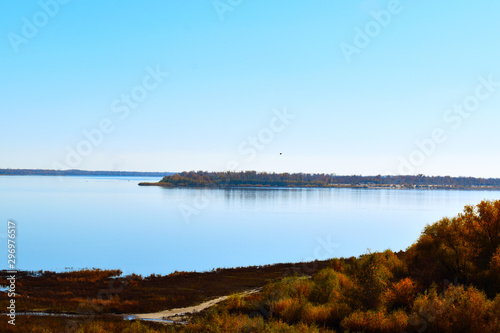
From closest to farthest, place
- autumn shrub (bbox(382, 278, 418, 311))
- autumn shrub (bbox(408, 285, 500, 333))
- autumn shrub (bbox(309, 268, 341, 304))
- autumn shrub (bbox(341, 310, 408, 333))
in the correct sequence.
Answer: autumn shrub (bbox(408, 285, 500, 333))
autumn shrub (bbox(341, 310, 408, 333))
autumn shrub (bbox(382, 278, 418, 311))
autumn shrub (bbox(309, 268, 341, 304))

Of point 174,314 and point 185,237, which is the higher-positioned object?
point 174,314

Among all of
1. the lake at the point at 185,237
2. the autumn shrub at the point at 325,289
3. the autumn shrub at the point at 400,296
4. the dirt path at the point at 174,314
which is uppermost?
the autumn shrub at the point at 400,296

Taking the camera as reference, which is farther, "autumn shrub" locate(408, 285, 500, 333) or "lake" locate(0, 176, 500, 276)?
"lake" locate(0, 176, 500, 276)

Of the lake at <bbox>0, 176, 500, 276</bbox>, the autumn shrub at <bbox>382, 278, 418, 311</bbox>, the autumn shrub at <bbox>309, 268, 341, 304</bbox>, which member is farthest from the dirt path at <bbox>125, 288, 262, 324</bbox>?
the lake at <bbox>0, 176, 500, 276</bbox>

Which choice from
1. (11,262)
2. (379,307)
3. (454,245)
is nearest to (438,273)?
(454,245)

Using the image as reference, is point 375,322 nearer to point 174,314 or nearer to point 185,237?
point 174,314

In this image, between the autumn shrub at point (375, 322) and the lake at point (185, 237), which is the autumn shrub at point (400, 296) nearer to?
the autumn shrub at point (375, 322)

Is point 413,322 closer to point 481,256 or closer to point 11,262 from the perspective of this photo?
point 481,256

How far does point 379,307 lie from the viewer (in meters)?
13.5

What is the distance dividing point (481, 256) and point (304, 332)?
9906mm

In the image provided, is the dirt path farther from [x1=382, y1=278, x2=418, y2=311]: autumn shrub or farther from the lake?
the lake

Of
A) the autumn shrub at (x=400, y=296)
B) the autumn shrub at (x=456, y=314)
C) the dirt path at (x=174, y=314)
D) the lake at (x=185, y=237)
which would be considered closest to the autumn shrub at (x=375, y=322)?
the autumn shrub at (x=456, y=314)

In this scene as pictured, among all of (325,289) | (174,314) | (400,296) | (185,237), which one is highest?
(400,296)

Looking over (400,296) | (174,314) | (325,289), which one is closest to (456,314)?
(400,296)
